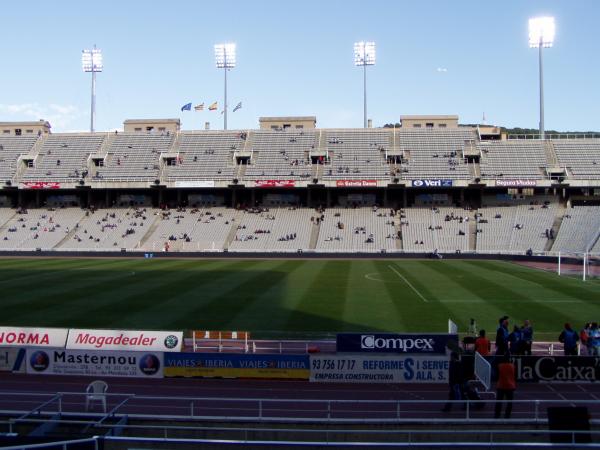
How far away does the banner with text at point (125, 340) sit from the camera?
19984mm

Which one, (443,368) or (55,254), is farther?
(55,254)

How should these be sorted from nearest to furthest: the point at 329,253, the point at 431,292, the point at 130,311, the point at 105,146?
the point at 130,311 → the point at 431,292 → the point at 329,253 → the point at 105,146

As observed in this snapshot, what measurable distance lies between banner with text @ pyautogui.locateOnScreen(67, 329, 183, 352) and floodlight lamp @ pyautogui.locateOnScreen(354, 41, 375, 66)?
6832 centimetres

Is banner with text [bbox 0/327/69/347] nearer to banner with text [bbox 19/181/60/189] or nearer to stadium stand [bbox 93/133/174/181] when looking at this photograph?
stadium stand [bbox 93/133/174/181]

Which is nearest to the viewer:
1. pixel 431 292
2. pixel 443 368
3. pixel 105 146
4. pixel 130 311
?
pixel 443 368

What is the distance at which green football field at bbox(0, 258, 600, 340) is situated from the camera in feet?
85.9

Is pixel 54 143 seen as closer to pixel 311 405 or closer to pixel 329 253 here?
pixel 329 253

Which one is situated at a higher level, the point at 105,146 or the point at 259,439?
the point at 105,146

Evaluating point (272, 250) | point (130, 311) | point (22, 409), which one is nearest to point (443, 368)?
point (22, 409)

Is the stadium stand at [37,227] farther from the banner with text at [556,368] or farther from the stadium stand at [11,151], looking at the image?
the banner with text at [556,368]

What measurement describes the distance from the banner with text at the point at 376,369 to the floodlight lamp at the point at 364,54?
6920cm

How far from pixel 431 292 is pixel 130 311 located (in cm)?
1680

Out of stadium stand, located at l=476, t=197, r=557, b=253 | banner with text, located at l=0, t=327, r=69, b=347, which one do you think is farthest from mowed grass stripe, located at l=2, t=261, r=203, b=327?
stadium stand, located at l=476, t=197, r=557, b=253

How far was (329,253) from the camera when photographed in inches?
2437
